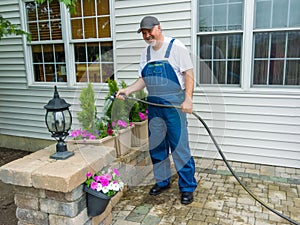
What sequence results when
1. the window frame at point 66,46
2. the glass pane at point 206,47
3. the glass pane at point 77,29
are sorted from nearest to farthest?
the glass pane at point 206,47 < the window frame at point 66,46 < the glass pane at point 77,29

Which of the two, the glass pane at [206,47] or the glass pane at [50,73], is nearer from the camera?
the glass pane at [206,47]

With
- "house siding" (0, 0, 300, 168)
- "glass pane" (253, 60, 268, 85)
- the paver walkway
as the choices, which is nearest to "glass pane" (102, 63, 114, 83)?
"house siding" (0, 0, 300, 168)

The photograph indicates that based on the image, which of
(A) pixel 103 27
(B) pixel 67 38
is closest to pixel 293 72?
(A) pixel 103 27

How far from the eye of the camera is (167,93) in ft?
7.87

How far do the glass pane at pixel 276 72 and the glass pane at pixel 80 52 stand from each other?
259 cm

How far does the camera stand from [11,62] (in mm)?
4668

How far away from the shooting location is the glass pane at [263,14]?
313 cm

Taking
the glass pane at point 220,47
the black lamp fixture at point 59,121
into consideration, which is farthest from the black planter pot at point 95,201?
the glass pane at point 220,47

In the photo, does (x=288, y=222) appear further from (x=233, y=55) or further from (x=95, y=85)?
(x=95, y=85)

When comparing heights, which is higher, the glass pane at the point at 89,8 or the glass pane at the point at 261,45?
the glass pane at the point at 89,8

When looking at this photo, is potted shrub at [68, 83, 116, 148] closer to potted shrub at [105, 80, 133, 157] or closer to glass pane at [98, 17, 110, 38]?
potted shrub at [105, 80, 133, 157]

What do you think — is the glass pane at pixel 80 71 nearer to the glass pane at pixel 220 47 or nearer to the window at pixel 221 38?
the window at pixel 221 38

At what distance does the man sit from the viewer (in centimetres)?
230

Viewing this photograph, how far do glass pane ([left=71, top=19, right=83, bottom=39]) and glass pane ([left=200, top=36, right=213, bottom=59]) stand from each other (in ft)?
5.94
